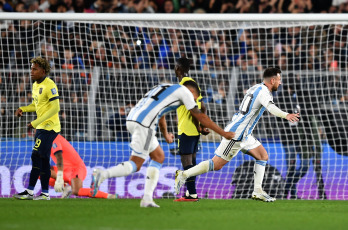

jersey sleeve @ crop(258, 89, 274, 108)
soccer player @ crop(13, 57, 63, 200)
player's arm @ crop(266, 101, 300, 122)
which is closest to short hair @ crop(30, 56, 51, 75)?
soccer player @ crop(13, 57, 63, 200)

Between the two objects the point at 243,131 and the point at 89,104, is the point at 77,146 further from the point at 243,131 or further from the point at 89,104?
the point at 243,131

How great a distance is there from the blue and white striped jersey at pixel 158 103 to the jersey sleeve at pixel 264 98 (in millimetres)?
1660

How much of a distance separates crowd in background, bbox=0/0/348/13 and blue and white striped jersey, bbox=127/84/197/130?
333 inches

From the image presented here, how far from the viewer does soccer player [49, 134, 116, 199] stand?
10227mm

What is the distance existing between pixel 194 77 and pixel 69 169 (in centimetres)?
349

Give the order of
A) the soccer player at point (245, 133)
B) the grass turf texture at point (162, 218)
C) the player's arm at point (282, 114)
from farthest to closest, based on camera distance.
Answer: the soccer player at point (245, 133), the player's arm at point (282, 114), the grass turf texture at point (162, 218)

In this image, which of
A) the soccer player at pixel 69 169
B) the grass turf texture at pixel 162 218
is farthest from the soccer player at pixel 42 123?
the grass turf texture at pixel 162 218

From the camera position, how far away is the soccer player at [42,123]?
943 centimetres

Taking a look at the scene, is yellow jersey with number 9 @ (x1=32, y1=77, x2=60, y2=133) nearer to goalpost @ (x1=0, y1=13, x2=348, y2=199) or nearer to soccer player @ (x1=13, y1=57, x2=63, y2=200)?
soccer player @ (x1=13, y1=57, x2=63, y2=200)

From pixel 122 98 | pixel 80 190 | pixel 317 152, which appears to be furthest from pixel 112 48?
pixel 317 152

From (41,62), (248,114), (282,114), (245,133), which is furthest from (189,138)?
(41,62)

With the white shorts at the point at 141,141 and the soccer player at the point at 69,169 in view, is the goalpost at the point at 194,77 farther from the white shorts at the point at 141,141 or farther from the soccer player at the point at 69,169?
the white shorts at the point at 141,141

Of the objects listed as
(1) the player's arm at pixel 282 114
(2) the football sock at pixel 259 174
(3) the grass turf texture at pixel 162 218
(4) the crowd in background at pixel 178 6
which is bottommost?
(3) the grass turf texture at pixel 162 218

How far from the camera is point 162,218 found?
21.4ft
